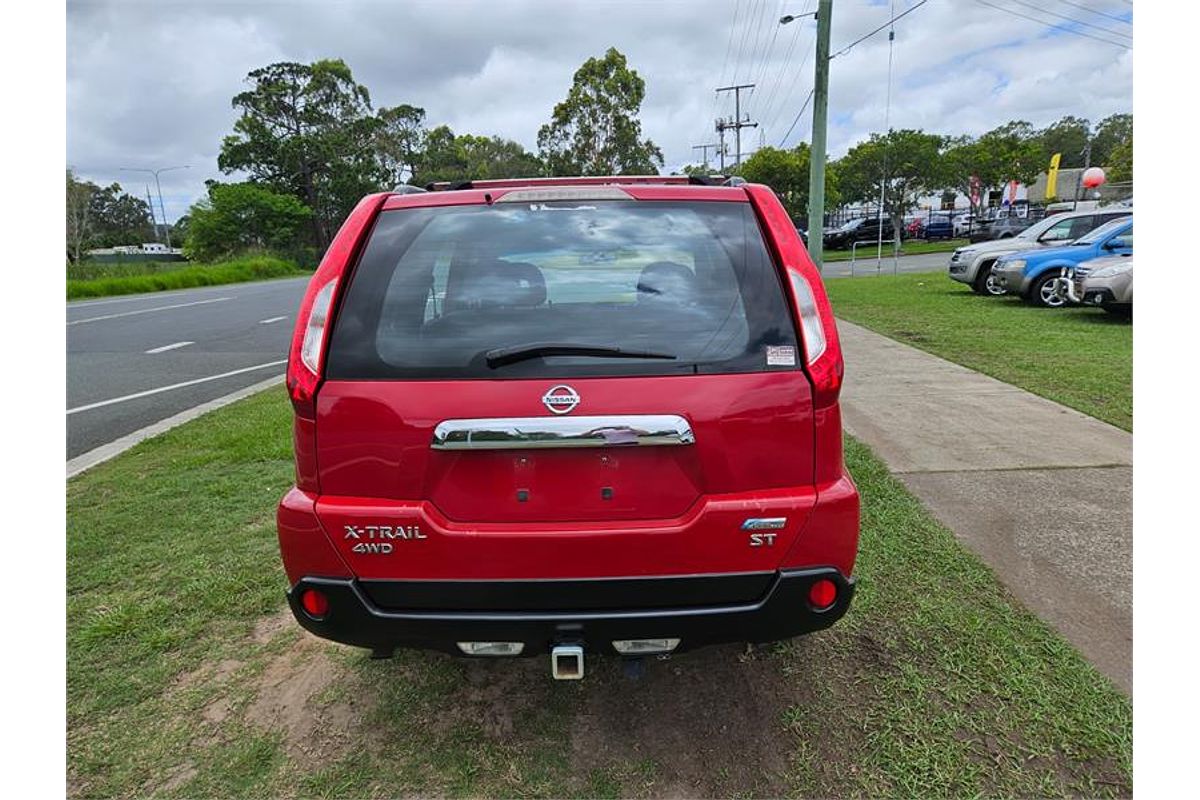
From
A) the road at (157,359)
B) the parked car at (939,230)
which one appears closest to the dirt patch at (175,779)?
the road at (157,359)

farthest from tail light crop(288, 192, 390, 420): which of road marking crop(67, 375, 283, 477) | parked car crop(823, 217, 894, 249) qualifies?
parked car crop(823, 217, 894, 249)

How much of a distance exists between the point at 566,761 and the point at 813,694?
3.09 feet

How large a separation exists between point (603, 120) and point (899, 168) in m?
19.2

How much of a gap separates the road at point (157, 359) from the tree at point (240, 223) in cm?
3354

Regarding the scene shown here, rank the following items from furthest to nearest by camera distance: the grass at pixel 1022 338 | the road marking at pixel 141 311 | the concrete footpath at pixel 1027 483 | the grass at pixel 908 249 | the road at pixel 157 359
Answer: the grass at pixel 908 249 < the road marking at pixel 141 311 < the road at pixel 157 359 < the grass at pixel 1022 338 < the concrete footpath at pixel 1027 483

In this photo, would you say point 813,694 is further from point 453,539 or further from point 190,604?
point 190,604

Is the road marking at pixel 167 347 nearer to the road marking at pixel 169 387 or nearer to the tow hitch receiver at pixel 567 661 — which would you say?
the road marking at pixel 169 387

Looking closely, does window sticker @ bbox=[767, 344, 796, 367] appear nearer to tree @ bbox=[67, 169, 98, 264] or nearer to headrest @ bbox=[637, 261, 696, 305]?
headrest @ bbox=[637, 261, 696, 305]

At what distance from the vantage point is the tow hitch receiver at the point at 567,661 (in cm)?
202

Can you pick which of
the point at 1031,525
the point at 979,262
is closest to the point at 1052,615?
the point at 1031,525

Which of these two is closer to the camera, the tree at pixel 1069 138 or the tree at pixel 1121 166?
the tree at pixel 1121 166

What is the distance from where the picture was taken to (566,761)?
2.29m

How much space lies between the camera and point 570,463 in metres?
1.96

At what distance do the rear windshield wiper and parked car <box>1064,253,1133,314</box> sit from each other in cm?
1144
